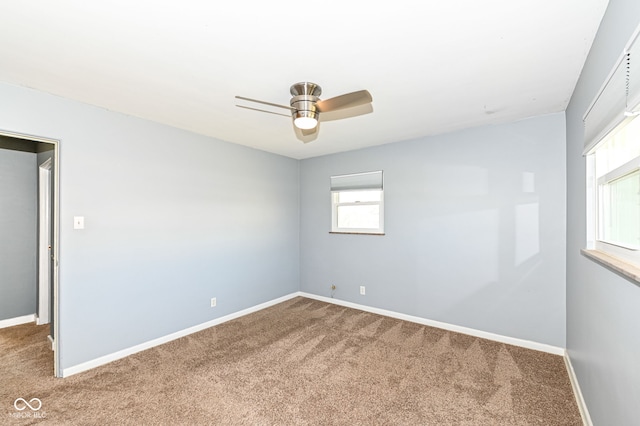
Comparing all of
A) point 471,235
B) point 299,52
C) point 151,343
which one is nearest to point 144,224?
point 151,343

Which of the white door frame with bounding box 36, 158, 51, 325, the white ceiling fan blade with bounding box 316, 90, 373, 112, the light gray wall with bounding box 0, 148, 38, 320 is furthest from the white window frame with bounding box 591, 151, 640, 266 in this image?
the light gray wall with bounding box 0, 148, 38, 320

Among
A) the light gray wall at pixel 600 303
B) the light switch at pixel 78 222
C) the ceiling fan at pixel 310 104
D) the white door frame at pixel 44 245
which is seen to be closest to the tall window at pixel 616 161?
the light gray wall at pixel 600 303

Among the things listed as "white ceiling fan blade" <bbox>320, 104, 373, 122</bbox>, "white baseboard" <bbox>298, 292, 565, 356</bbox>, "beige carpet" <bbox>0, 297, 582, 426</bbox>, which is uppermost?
"white ceiling fan blade" <bbox>320, 104, 373, 122</bbox>

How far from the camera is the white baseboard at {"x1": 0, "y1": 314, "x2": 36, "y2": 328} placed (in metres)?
3.58

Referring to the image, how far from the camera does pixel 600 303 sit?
1.66m

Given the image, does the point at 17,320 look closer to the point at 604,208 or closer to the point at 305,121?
the point at 305,121

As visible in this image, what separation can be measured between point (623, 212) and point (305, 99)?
2.03 metres

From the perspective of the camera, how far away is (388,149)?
13.3 ft

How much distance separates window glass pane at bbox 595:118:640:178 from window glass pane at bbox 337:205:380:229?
2.54m

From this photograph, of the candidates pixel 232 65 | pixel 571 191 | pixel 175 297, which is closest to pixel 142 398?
pixel 175 297

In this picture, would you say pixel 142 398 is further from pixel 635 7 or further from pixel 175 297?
pixel 635 7

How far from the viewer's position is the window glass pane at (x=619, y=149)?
4.39 feet

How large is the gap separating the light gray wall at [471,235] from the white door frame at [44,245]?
382 cm

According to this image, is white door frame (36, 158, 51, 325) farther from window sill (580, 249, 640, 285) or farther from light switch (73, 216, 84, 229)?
window sill (580, 249, 640, 285)
